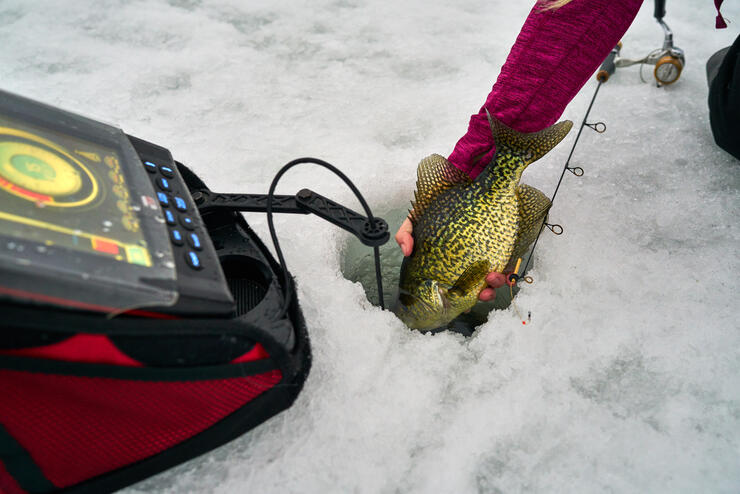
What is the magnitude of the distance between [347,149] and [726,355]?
1.03 meters

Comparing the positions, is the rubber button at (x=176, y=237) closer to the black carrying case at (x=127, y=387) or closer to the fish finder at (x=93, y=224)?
the fish finder at (x=93, y=224)

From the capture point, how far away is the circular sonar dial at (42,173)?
511mm

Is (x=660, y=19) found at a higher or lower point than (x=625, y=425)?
higher

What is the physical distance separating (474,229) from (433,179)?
0.16m

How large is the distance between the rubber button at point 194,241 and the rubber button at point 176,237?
1cm

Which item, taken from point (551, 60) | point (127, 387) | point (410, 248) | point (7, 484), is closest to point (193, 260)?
point (127, 387)

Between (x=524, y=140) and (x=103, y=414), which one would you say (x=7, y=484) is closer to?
(x=103, y=414)

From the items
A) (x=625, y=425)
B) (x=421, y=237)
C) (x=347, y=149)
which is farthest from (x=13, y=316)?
(x=347, y=149)

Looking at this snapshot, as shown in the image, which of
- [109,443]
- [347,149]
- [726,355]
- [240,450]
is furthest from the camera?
[347,149]

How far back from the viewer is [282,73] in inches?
65.3

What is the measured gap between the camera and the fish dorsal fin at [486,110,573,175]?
36.6 inches

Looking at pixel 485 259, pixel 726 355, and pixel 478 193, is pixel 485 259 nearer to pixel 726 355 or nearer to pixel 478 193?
pixel 478 193

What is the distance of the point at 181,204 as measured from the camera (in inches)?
25.4

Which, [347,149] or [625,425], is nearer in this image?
[625,425]
